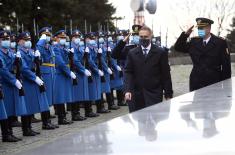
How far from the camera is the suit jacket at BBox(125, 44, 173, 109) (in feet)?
23.6

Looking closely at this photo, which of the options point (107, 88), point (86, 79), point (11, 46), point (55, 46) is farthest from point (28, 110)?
point (107, 88)

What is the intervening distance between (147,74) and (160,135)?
4.19 meters

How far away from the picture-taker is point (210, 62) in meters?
7.89

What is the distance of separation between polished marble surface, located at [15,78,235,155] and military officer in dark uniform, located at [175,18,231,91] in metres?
3.55

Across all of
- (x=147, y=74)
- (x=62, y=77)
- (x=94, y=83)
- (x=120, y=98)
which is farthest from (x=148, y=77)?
(x=120, y=98)

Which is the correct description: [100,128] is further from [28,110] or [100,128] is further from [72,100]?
[72,100]

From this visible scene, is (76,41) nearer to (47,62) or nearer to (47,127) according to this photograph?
(47,62)

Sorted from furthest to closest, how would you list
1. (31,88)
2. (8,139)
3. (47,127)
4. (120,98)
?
1. (120,98)
2. (47,127)
3. (31,88)
4. (8,139)

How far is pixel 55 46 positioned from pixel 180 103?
6399mm

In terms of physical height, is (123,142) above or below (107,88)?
above

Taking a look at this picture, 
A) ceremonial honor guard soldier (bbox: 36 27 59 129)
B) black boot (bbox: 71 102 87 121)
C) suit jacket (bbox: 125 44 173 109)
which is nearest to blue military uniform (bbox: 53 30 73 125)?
ceremonial honor guard soldier (bbox: 36 27 59 129)

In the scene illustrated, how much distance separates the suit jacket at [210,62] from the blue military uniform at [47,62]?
3305mm

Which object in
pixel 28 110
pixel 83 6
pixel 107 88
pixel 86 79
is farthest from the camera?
pixel 83 6

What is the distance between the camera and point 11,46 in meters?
9.38
